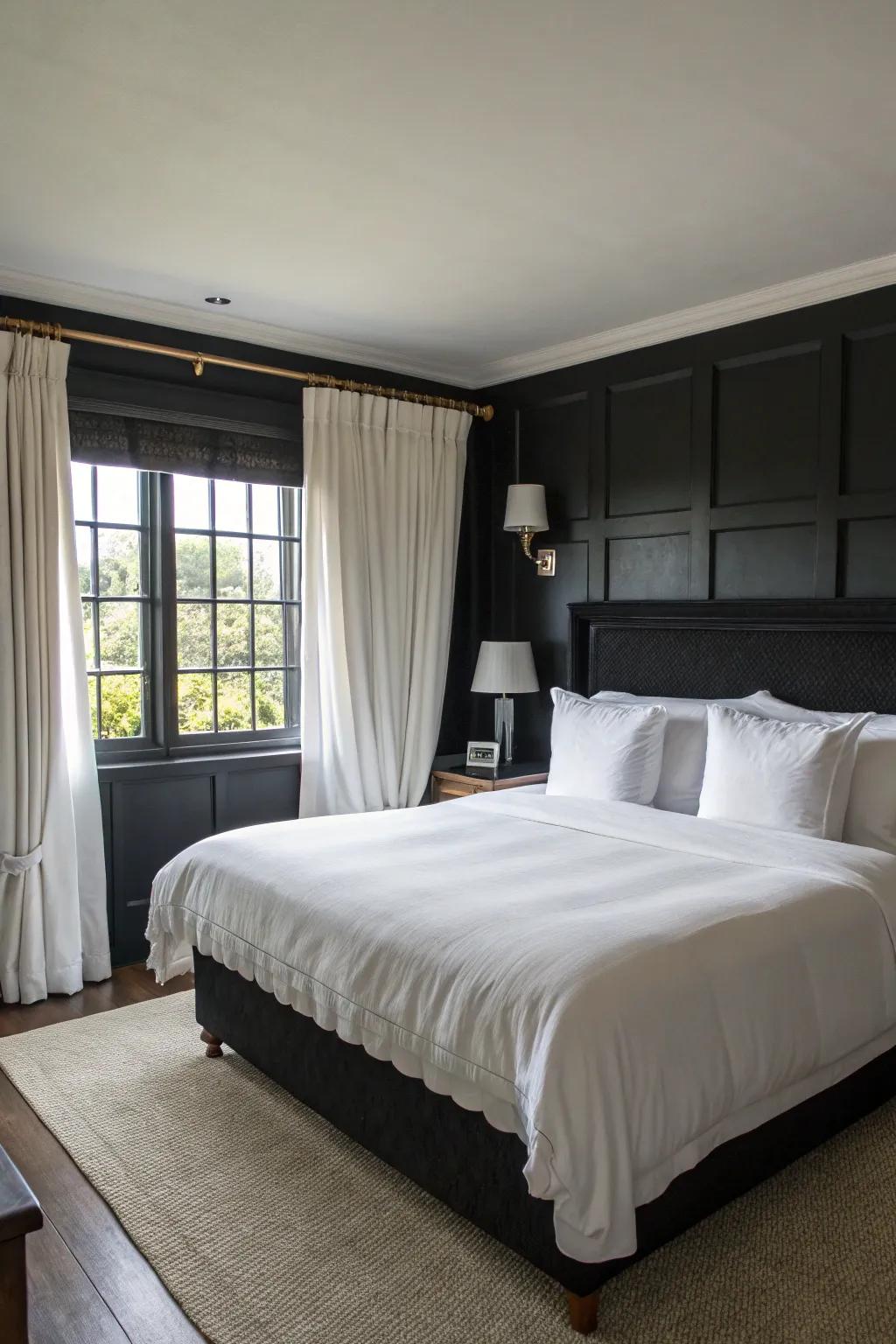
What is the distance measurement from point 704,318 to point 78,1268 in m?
3.90

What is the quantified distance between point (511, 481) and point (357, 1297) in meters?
3.86

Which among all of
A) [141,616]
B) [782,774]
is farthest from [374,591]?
[782,774]

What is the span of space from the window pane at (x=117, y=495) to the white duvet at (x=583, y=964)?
170cm

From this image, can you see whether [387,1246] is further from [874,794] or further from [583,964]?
[874,794]

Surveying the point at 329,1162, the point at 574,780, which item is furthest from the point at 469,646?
the point at 329,1162

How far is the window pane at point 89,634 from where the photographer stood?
13.6ft

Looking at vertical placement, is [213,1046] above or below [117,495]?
below

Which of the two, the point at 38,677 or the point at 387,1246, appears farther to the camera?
the point at 38,677

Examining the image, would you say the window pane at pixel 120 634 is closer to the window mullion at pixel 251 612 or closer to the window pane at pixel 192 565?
the window pane at pixel 192 565

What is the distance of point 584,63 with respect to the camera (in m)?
2.26

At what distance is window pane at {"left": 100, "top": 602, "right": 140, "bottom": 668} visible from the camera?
4203mm

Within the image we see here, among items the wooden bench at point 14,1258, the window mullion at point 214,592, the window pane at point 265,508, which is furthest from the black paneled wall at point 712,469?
the wooden bench at point 14,1258

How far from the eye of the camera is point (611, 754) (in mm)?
3832

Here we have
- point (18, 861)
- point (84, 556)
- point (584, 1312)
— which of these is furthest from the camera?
point (84, 556)
